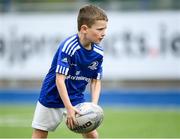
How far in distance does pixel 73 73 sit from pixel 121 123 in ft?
18.7

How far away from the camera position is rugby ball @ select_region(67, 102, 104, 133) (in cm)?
829

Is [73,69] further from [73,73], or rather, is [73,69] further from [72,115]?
[72,115]

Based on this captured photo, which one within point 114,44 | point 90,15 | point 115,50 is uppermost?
point 90,15

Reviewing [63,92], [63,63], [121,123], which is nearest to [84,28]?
[63,63]

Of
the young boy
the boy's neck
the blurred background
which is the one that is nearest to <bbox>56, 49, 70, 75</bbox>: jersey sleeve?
the young boy

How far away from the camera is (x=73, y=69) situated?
8.54 meters

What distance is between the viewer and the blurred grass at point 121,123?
40.7ft

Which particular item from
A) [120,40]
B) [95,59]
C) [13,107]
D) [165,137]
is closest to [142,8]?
[120,40]

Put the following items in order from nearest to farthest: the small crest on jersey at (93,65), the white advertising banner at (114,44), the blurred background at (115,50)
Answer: the small crest on jersey at (93,65)
the blurred background at (115,50)
the white advertising banner at (114,44)

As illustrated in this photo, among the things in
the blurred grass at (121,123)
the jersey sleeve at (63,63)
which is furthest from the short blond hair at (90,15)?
the blurred grass at (121,123)

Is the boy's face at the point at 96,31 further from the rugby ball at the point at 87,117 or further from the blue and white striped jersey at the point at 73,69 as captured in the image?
the rugby ball at the point at 87,117

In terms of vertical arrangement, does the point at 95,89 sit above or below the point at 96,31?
below

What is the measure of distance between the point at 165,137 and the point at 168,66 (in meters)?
7.45

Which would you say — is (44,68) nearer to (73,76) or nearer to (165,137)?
(165,137)
